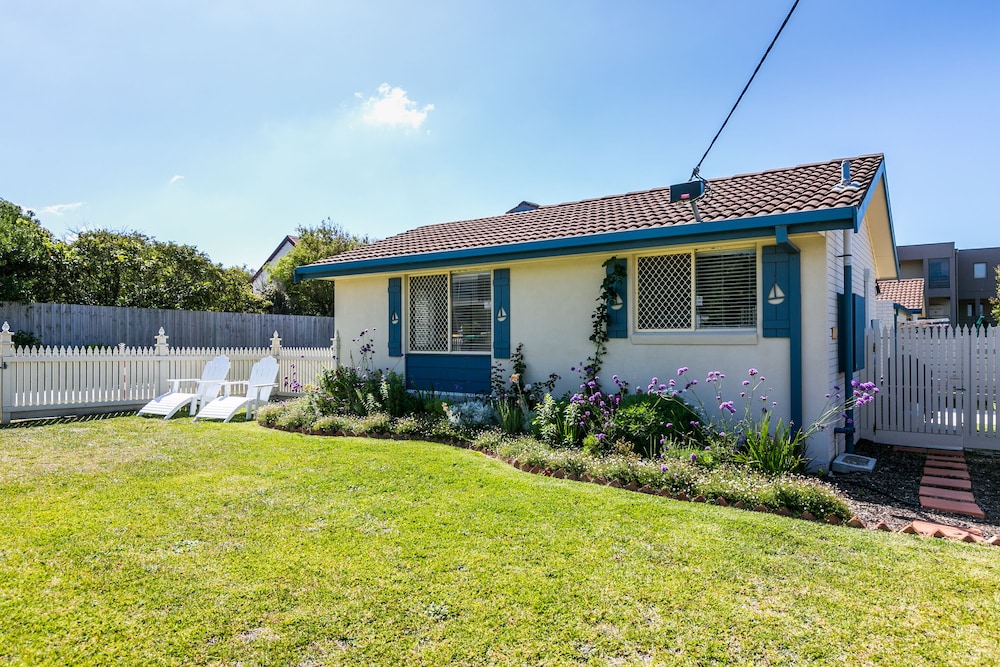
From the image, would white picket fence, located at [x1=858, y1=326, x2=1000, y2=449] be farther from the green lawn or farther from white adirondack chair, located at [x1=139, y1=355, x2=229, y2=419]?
white adirondack chair, located at [x1=139, y1=355, x2=229, y2=419]

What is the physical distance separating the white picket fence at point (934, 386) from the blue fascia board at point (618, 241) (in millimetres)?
3515

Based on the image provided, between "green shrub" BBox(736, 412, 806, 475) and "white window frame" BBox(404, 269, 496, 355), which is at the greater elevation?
"white window frame" BBox(404, 269, 496, 355)

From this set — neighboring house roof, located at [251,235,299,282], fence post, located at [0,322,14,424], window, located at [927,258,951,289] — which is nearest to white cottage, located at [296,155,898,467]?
fence post, located at [0,322,14,424]

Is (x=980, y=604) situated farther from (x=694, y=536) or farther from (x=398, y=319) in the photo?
(x=398, y=319)

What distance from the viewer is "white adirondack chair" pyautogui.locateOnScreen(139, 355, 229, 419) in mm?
9539

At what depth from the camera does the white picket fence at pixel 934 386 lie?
7.38 metres

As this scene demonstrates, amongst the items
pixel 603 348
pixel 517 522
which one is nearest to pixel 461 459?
pixel 517 522

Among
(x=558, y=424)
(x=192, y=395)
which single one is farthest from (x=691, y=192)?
(x=192, y=395)

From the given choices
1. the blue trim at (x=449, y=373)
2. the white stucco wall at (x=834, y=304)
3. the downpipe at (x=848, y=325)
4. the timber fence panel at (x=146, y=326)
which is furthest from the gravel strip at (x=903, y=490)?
the timber fence panel at (x=146, y=326)

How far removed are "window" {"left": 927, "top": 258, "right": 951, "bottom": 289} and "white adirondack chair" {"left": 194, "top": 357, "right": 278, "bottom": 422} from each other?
4347 centimetres

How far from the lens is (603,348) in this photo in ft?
24.2

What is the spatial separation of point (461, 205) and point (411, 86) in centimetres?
597

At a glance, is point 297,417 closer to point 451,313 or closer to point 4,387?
point 451,313

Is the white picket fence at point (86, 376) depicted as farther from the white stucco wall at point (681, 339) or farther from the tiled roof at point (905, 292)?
the tiled roof at point (905, 292)
